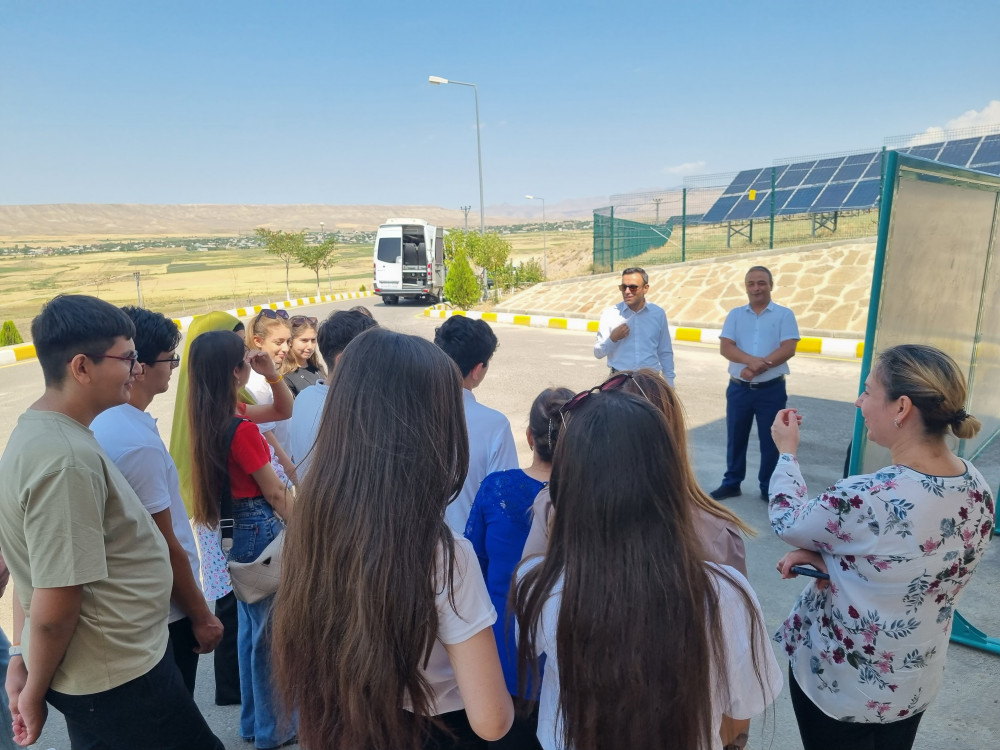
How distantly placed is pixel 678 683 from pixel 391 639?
0.53 meters

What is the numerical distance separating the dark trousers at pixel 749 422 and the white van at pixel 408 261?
61.3 feet

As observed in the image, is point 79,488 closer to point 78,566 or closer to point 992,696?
point 78,566

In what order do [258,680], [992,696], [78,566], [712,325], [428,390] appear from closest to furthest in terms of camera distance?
1. [428,390]
2. [78,566]
3. [258,680]
4. [992,696]
5. [712,325]

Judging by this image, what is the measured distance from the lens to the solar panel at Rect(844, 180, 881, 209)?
15.7 m

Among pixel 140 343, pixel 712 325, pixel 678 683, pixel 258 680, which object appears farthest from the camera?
pixel 712 325

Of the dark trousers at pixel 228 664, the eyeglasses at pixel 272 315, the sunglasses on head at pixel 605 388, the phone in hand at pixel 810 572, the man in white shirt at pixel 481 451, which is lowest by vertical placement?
the dark trousers at pixel 228 664

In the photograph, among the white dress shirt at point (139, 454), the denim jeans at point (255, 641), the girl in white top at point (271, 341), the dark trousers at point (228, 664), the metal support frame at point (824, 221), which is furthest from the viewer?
the metal support frame at point (824, 221)

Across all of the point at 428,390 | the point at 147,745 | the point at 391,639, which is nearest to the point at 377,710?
the point at 391,639

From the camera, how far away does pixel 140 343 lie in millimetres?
2393

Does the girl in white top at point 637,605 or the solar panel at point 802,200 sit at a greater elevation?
the solar panel at point 802,200

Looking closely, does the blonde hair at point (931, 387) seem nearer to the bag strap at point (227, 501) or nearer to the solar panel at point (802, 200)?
the bag strap at point (227, 501)

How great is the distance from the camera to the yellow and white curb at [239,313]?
13117mm

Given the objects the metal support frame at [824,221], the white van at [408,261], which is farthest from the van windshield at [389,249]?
the metal support frame at [824,221]

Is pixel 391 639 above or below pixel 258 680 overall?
above
